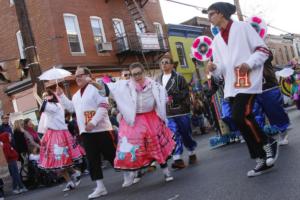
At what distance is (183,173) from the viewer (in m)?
7.26

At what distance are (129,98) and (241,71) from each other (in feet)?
6.60

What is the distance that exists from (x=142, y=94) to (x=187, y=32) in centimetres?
2955

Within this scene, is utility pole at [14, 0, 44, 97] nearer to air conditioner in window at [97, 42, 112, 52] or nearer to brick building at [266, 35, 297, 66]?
air conditioner in window at [97, 42, 112, 52]

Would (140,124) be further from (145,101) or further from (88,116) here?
(88,116)

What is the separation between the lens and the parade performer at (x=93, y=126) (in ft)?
22.5

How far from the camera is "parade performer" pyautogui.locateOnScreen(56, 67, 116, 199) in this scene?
6855 mm

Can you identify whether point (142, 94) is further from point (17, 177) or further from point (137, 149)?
point (17, 177)

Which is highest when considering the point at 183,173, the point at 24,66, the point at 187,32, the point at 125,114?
the point at 187,32

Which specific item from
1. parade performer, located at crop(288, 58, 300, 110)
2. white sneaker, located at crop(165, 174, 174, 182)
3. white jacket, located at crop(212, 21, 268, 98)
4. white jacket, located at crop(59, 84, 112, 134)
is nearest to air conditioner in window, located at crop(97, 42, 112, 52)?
parade performer, located at crop(288, 58, 300, 110)

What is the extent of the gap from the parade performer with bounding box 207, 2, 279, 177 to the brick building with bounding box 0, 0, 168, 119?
1653 cm

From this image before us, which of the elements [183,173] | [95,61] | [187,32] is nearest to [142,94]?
[183,173]

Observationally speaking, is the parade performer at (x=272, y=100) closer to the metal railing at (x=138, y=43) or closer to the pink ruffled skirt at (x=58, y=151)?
the pink ruffled skirt at (x=58, y=151)

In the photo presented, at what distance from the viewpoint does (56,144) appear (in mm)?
8742

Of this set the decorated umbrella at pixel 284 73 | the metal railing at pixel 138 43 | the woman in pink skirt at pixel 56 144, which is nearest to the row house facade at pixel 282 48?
the metal railing at pixel 138 43
